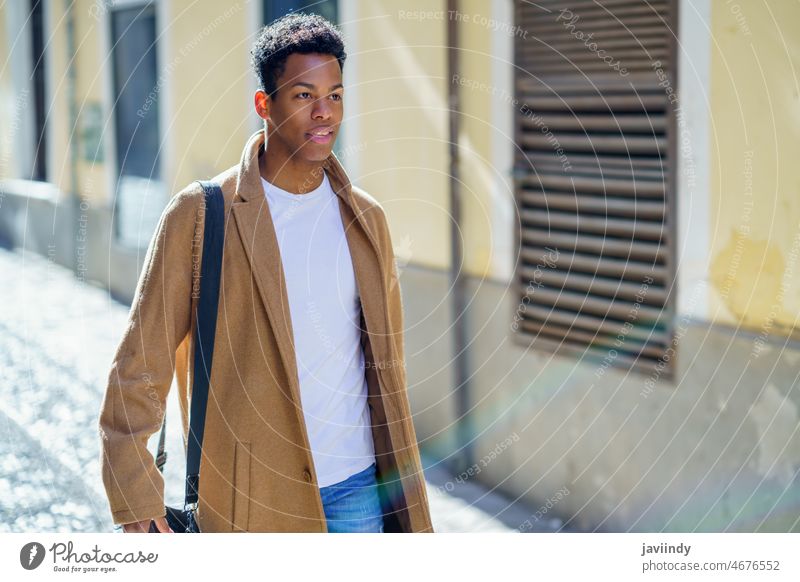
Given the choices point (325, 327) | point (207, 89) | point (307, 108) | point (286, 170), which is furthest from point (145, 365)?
point (207, 89)

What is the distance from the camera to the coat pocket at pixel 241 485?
2568 millimetres

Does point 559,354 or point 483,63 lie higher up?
→ point 483,63

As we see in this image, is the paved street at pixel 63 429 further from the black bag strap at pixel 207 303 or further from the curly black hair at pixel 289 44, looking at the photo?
the curly black hair at pixel 289 44

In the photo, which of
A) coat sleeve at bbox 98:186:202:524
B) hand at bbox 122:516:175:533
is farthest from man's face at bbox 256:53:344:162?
hand at bbox 122:516:175:533

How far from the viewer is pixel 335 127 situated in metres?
2.63

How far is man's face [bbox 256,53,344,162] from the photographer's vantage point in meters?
2.59

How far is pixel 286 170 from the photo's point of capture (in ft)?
8.66

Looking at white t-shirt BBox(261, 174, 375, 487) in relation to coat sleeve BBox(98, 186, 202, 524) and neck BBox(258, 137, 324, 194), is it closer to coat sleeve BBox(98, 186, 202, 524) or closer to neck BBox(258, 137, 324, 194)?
neck BBox(258, 137, 324, 194)

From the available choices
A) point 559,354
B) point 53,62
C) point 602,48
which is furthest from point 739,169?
point 53,62

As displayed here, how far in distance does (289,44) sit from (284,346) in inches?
25.8

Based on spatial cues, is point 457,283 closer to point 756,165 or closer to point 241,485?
point 756,165

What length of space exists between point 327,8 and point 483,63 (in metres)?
→ 1.45

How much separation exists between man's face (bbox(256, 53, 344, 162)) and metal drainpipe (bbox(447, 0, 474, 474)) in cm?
288

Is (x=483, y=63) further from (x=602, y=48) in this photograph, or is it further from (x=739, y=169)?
(x=739, y=169)
